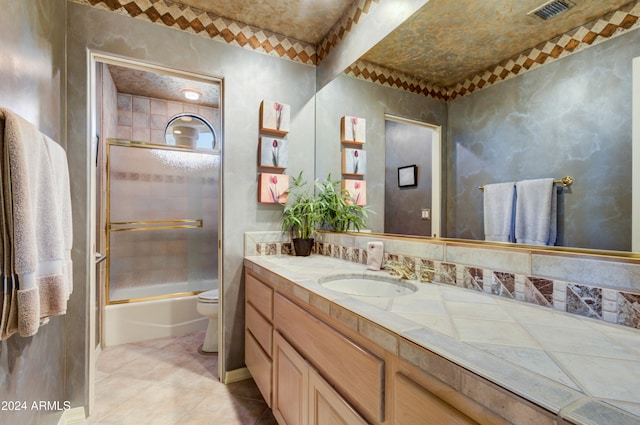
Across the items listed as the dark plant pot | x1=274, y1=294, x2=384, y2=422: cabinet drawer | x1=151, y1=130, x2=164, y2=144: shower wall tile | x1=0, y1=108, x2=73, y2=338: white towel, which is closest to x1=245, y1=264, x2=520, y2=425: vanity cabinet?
x1=274, y1=294, x2=384, y2=422: cabinet drawer

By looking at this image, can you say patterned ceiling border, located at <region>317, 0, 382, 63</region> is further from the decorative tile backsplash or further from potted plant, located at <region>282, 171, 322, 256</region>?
the decorative tile backsplash

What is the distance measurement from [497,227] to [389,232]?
0.57 meters

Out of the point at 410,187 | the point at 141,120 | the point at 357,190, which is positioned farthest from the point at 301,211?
the point at 141,120

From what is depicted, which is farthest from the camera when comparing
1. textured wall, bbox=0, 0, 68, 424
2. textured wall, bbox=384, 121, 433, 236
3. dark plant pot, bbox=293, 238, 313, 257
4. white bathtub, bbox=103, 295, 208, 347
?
white bathtub, bbox=103, 295, 208, 347

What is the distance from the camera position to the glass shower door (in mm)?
2881

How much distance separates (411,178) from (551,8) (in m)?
0.74

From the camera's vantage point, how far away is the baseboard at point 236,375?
1.95 m

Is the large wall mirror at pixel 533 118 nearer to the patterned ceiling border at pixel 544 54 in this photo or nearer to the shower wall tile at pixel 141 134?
the patterned ceiling border at pixel 544 54

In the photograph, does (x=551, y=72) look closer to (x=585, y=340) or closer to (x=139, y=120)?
(x=585, y=340)

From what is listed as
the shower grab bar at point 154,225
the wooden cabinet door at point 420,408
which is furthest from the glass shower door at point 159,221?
the wooden cabinet door at point 420,408

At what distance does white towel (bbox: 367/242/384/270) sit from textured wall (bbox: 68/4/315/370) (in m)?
0.84

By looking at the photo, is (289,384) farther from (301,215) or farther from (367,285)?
(301,215)

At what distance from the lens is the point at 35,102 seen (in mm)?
1215

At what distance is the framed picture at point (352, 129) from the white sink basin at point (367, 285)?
0.85 meters
